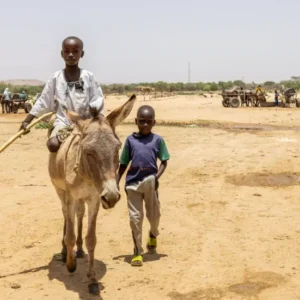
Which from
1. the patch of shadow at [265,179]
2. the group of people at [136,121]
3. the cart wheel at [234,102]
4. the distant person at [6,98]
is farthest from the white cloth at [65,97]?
the cart wheel at [234,102]

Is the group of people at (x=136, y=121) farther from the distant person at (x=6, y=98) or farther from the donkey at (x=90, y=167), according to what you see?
the distant person at (x=6, y=98)

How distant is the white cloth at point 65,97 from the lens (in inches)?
229

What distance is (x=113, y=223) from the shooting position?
7.61 meters

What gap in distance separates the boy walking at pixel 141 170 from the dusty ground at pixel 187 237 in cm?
48

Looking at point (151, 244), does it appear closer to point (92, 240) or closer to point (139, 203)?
point (139, 203)

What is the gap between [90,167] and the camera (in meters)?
4.55

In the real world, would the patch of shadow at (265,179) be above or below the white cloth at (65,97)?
below

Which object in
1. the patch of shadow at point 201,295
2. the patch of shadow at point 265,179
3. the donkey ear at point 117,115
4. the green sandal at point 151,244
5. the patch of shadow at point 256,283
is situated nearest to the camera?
the donkey ear at point 117,115

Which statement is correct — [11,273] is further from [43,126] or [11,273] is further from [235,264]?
[43,126]

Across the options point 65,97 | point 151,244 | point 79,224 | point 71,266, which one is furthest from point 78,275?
point 65,97

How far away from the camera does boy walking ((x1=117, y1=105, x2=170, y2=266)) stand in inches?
234

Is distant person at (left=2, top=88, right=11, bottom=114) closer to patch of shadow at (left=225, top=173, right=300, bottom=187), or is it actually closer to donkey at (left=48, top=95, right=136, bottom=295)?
patch of shadow at (left=225, top=173, right=300, bottom=187)

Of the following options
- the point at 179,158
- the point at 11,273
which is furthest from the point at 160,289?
the point at 179,158

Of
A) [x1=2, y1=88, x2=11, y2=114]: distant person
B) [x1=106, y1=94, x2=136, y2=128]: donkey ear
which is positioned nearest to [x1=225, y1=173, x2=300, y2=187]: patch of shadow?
[x1=106, y1=94, x2=136, y2=128]: donkey ear
